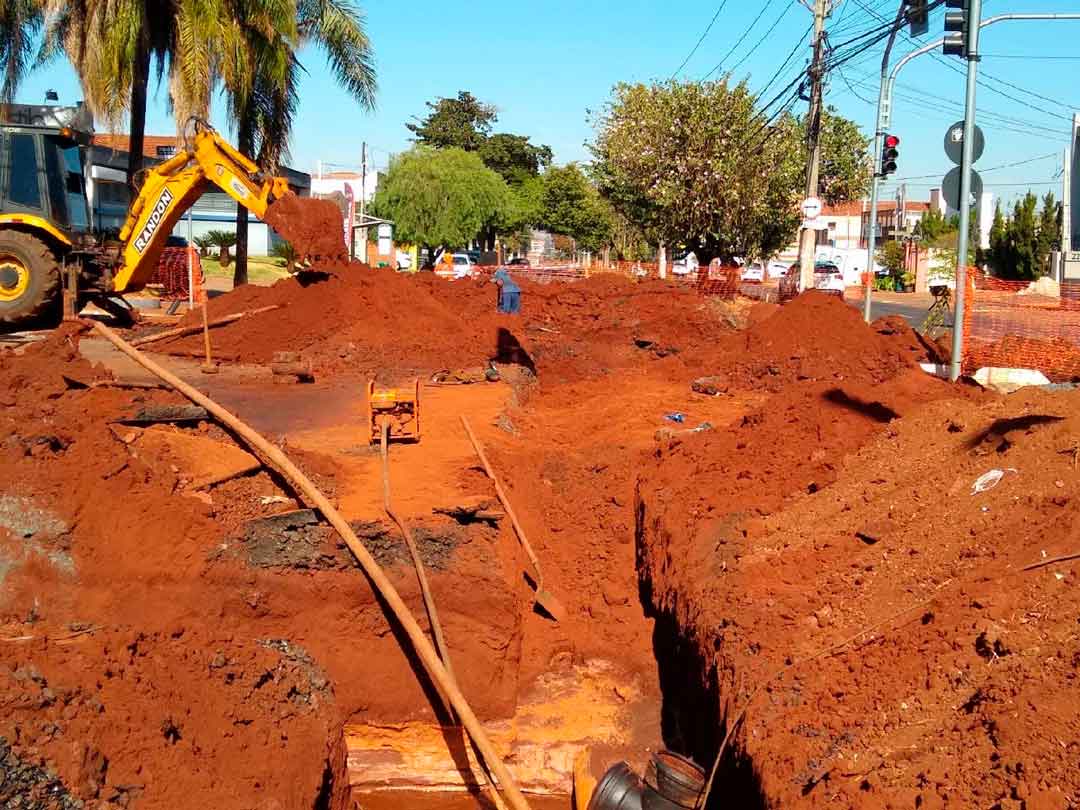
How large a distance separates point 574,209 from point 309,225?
158 feet

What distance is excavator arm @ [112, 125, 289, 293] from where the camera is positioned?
1700 cm

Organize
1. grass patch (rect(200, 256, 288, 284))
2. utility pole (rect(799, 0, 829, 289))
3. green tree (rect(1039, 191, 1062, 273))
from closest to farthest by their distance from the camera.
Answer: utility pole (rect(799, 0, 829, 289)), grass patch (rect(200, 256, 288, 284)), green tree (rect(1039, 191, 1062, 273))

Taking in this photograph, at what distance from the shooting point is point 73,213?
1722cm

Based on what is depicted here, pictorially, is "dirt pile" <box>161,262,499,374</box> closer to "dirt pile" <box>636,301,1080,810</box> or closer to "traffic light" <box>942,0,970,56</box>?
"dirt pile" <box>636,301,1080,810</box>

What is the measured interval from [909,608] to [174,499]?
562 cm

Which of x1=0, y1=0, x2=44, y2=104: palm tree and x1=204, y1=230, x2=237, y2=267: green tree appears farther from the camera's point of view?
x1=204, y1=230, x2=237, y2=267: green tree

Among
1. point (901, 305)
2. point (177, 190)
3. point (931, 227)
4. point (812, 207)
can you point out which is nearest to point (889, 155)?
point (812, 207)

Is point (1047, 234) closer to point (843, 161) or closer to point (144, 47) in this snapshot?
point (843, 161)

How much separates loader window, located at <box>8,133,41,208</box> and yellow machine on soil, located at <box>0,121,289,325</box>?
0.6 inches

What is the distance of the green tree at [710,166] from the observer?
32188mm

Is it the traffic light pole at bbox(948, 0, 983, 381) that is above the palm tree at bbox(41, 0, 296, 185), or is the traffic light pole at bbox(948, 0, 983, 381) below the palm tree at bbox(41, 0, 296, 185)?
below

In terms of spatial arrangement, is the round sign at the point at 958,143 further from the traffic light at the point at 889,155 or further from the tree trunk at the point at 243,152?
the tree trunk at the point at 243,152

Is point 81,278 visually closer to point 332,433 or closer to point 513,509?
point 332,433

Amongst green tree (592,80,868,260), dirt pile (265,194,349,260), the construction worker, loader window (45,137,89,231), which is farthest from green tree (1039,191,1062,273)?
loader window (45,137,89,231)
